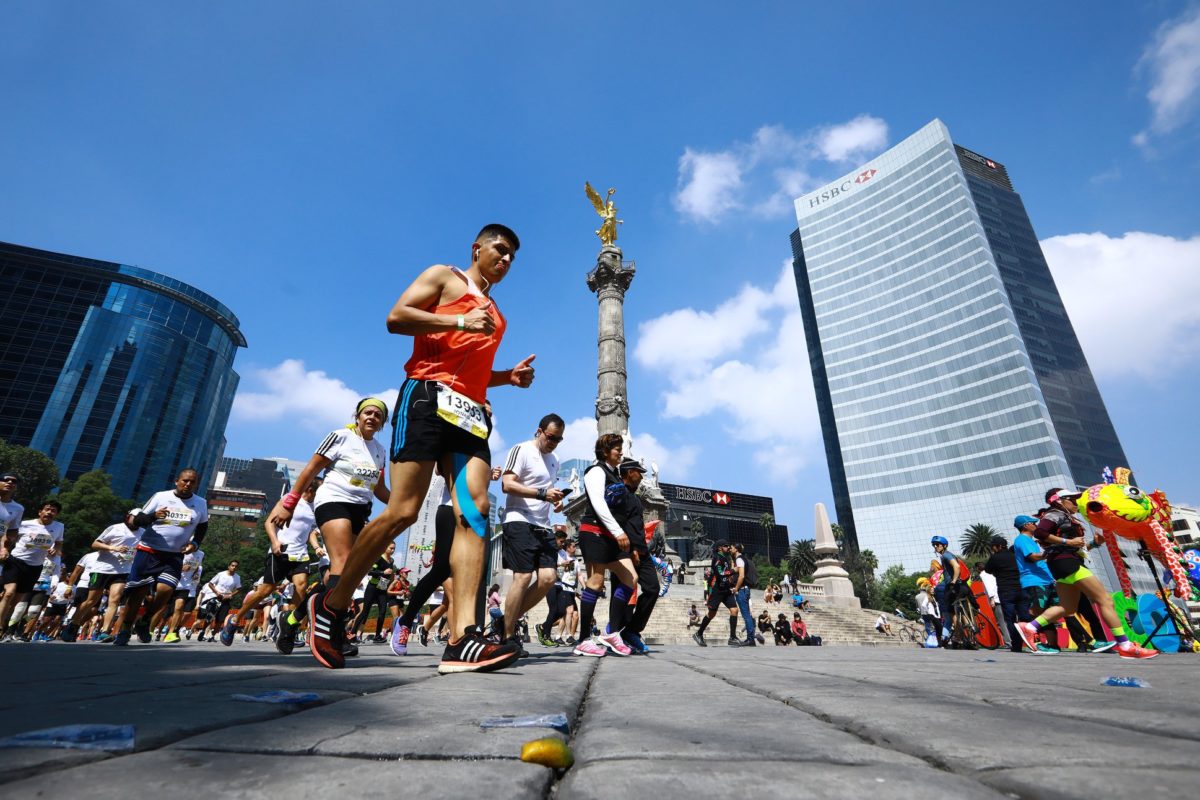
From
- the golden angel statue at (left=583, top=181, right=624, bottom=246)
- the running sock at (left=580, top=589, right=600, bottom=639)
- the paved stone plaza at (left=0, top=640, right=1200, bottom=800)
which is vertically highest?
the golden angel statue at (left=583, top=181, right=624, bottom=246)

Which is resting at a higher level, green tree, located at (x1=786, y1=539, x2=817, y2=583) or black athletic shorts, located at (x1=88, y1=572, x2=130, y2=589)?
green tree, located at (x1=786, y1=539, x2=817, y2=583)

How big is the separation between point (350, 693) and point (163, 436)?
90058 mm

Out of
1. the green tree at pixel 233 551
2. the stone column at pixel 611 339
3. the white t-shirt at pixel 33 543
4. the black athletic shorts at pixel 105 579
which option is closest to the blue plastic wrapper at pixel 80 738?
the black athletic shorts at pixel 105 579

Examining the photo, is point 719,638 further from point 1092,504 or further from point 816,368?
point 816,368

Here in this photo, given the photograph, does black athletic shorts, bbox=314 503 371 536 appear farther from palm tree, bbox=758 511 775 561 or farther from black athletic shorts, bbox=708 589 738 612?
palm tree, bbox=758 511 775 561

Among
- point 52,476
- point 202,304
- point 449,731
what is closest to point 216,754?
point 449,731

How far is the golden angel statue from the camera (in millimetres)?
39688

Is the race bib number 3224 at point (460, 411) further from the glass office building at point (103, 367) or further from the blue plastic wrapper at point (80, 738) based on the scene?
the glass office building at point (103, 367)

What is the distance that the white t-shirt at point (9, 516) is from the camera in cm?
643

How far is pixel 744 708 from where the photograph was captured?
1.55 metres

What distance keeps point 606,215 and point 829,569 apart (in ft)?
88.8

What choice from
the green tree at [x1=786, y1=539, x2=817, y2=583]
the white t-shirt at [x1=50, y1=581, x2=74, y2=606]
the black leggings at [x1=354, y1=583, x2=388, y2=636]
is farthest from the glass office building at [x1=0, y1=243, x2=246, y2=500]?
the green tree at [x1=786, y1=539, x2=817, y2=583]

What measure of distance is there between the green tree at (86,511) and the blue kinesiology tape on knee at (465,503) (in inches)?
1742

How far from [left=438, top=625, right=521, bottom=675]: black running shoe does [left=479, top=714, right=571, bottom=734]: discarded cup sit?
1311 mm
